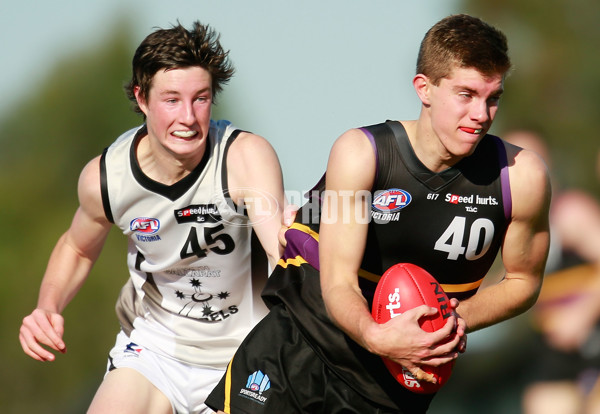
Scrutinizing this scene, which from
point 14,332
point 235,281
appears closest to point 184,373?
Answer: point 235,281

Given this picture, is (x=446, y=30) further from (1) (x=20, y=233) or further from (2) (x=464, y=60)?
(1) (x=20, y=233)

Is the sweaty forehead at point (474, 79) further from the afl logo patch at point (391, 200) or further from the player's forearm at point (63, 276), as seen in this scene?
the player's forearm at point (63, 276)

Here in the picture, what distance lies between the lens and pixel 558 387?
6730 mm

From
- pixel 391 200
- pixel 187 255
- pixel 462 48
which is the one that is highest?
pixel 462 48

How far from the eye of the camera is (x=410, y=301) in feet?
11.7

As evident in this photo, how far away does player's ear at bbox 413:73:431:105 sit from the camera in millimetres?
3822

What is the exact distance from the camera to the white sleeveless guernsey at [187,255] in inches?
193

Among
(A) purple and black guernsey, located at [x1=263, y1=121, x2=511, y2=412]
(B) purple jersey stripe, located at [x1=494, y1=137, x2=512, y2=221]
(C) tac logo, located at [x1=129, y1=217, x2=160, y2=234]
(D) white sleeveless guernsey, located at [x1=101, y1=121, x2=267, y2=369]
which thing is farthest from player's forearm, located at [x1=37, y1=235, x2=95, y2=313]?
(B) purple jersey stripe, located at [x1=494, y1=137, x2=512, y2=221]

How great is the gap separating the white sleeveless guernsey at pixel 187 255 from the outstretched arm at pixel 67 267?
0.11 metres

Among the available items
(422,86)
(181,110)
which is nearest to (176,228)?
(181,110)

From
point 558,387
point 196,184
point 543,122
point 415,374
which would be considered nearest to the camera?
point 415,374

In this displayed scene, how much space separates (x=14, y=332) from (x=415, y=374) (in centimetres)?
1334

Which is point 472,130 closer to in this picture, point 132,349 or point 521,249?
point 521,249

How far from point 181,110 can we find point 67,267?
1317 mm
